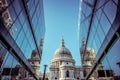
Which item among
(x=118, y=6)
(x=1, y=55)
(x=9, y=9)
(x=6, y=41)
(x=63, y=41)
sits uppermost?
(x=63, y=41)

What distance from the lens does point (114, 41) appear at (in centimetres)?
716

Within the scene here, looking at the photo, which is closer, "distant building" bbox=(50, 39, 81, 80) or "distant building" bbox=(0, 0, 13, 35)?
"distant building" bbox=(0, 0, 13, 35)

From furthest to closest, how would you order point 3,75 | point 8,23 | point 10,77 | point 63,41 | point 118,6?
Result: point 63,41, point 10,77, point 3,75, point 8,23, point 118,6

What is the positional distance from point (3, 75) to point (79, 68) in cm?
6792

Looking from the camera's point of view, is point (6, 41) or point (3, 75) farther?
point (3, 75)

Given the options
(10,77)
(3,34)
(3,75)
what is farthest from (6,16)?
(10,77)

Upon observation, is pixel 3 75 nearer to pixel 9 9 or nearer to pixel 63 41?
pixel 9 9

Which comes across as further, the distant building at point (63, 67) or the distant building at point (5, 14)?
the distant building at point (63, 67)

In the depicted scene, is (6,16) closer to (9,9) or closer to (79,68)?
(9,9)

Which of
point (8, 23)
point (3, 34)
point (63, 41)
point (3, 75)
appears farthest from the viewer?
point (63, 41)

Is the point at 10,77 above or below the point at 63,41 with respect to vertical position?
below

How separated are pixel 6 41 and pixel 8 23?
88 cm

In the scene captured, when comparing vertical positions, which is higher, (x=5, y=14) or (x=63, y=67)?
(x=63, y=67)

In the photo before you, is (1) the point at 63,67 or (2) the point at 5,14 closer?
(2) the point at 5,14
